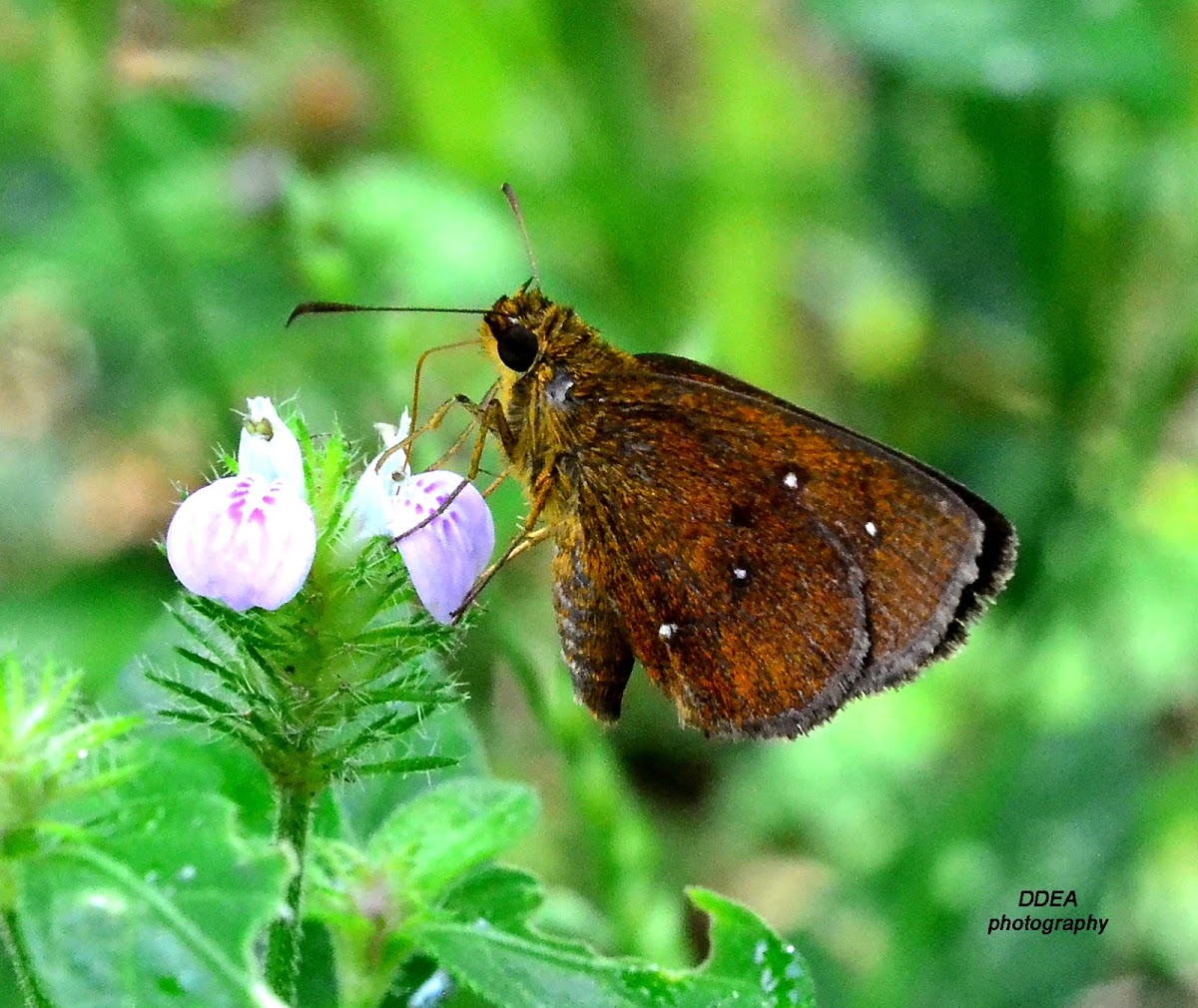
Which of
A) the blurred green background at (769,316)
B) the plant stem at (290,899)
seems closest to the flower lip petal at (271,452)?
the plant stem at (290,899)

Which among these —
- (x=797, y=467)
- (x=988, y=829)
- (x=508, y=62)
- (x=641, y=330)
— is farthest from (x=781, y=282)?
(x=797, y=467)

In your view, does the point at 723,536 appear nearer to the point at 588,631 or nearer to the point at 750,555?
the point at 750,555

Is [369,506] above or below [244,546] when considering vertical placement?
above

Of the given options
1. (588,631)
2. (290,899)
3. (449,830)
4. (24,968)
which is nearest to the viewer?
(24,968)

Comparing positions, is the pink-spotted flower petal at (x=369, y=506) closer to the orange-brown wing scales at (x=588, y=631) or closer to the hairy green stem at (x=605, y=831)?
the orange-brown wing scales at (x=588, y=631)

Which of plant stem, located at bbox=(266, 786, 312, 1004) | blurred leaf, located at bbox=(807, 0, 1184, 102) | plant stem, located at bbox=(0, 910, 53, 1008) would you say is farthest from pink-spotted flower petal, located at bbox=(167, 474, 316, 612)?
blurred leaf, located at bbox=(807, 0, 1184, 102)

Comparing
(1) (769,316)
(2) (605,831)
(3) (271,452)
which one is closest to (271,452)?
(3) (271,452)
